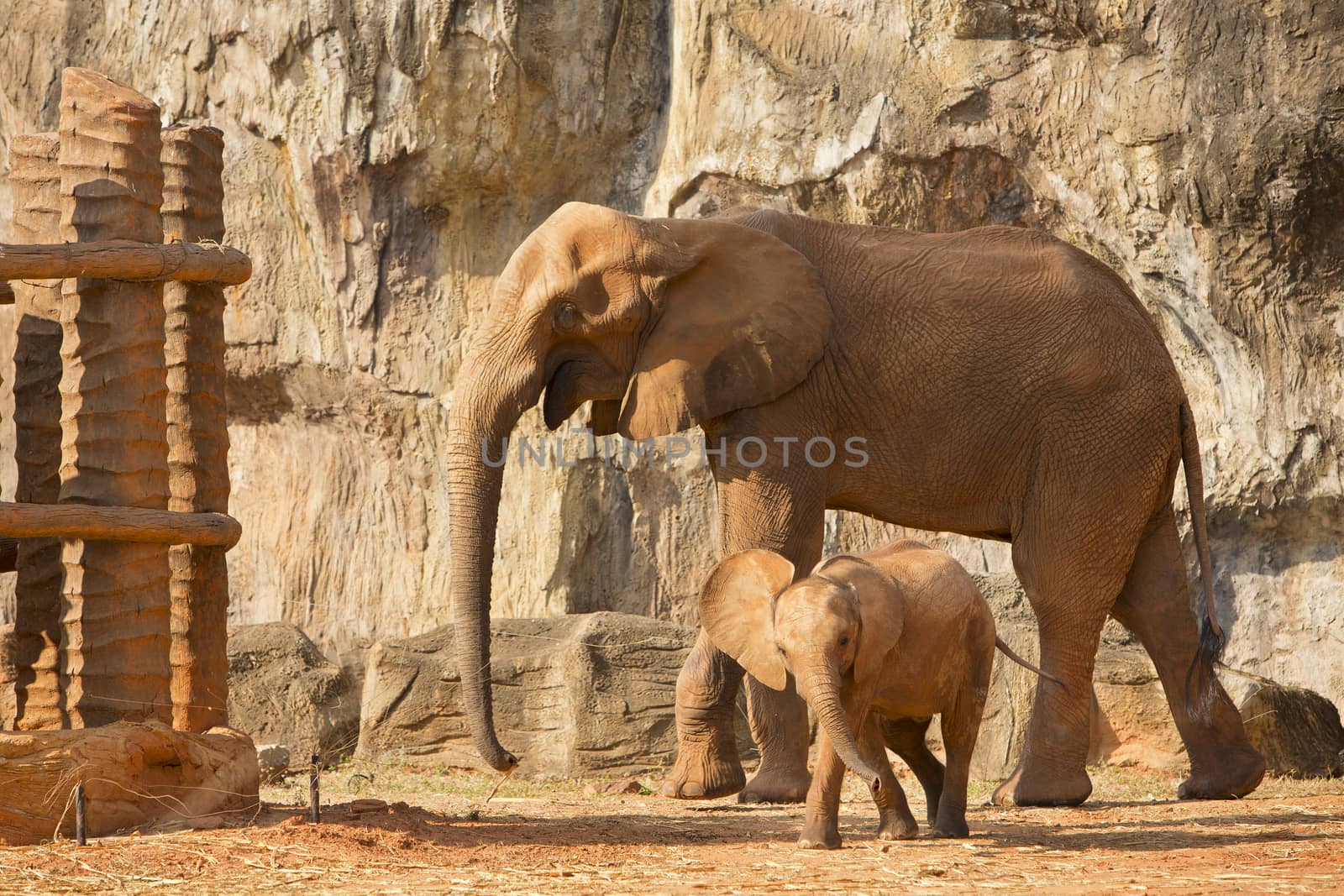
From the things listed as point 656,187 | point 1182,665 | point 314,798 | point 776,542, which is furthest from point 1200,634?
point 656,187

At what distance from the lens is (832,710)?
20.0 ft

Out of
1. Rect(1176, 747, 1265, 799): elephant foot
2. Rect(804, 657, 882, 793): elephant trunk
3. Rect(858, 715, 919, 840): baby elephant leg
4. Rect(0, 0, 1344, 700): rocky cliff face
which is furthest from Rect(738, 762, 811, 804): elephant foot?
Rect(0, 0, 1344, 700): rocky cliff face

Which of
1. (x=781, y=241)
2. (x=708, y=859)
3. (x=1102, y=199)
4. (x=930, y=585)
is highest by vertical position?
(x=1102, y=199)

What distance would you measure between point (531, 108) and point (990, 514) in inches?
275

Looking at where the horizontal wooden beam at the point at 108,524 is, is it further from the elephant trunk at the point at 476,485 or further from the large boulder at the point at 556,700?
the large boulder at the point at 556,700

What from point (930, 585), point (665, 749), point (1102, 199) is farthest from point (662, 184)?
point (930, 585)

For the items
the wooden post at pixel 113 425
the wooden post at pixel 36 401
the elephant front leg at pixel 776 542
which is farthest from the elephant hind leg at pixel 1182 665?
the wooden post at pixel 36 401

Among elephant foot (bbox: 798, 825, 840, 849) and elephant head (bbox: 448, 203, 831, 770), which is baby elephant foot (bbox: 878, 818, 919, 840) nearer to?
elephant foot (bbox: 798, 825, 840, 849)

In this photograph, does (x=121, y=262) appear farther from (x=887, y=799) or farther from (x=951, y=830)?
(x=951, y=830)

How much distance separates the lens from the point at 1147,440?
9.02m

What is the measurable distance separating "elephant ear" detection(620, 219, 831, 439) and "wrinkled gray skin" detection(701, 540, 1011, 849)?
143 centimetres

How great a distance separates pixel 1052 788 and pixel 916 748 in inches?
60.7

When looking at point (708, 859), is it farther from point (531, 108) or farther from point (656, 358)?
point (531, 108)

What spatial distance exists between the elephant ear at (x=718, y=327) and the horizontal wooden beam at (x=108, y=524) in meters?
2.12
